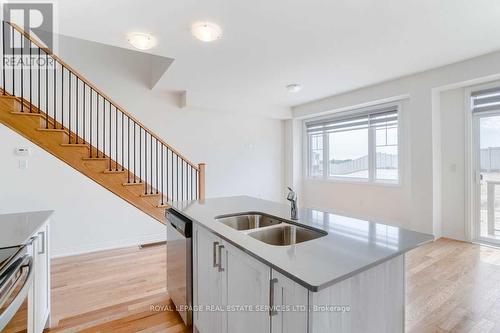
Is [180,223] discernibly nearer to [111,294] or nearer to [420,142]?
[111,294]

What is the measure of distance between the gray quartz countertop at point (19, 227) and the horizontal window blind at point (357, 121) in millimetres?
5074

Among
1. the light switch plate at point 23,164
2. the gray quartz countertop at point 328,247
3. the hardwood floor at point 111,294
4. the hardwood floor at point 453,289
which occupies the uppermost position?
the light switch plate at point 23,164

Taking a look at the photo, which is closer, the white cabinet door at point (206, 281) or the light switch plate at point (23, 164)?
the white cabinet door at point (206, 281)

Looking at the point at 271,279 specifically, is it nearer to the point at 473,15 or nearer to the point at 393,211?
the point at 473,15

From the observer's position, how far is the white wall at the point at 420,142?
3497 millimetres

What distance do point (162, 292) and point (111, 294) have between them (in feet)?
1.66

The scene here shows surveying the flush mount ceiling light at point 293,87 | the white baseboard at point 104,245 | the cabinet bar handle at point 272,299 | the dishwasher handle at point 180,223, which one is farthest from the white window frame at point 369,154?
the cabinet bar handle at point 272,299

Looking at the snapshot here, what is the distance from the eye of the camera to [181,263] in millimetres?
1976

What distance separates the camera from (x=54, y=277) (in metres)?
2.93

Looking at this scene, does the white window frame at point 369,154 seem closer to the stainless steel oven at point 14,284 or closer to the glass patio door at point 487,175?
the glass patio door at point 487,175

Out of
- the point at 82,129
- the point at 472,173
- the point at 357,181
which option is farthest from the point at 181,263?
the point at 472,173

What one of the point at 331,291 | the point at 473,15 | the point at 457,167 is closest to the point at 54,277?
the point at 331,291

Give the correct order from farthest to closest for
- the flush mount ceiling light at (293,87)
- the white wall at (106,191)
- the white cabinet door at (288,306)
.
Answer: the flush mount ceiling light at (293,87)
the white wall at (106,191)
the white cabinet door at (288,306)

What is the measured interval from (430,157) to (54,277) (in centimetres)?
528
